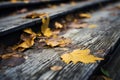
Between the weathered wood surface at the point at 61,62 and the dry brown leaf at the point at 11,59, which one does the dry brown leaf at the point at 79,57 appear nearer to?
the weathered wood surface at the point at 61,62

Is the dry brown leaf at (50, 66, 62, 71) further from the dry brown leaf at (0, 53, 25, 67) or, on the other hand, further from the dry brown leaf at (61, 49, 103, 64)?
the dry brown leaf at (0, 53, 25, 67)

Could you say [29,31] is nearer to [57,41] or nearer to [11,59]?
[57,41]

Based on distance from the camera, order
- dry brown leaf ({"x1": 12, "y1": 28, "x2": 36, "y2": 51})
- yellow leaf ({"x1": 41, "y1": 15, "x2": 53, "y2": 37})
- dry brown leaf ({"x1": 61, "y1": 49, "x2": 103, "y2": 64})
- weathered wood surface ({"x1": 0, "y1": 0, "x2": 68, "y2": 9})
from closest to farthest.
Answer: dry brown leaf ({"x1": 61, "y1": 49, "x2": 103, "y2": 64}) → dry brown leaf ({"x1": 12, "y1": 28, "x2": 36, "y2": 51}) → yellow leaf ({"x1": 41, "y1": 15, "x2": 53, "y2": 37}) → weathered wood surface ({"x1": 0, "y1": 0, "x2": 68, "y2": 9})

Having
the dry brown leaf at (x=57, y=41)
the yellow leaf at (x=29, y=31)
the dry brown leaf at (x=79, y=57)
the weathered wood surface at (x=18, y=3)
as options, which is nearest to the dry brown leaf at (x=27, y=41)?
the yellow leaf at (x=29, y=31)

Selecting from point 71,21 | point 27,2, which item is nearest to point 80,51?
point 71,21

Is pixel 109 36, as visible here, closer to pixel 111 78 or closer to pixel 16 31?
pixel 111 78

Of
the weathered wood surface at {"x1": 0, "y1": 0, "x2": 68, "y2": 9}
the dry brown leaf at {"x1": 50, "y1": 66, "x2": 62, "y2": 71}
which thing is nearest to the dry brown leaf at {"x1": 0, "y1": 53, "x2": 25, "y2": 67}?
the dry brown leaf at {"x1": 50, "y1": 66, "x2": 62, "y2": 71}

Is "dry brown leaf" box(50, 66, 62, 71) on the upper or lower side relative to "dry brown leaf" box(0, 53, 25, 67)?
lower
